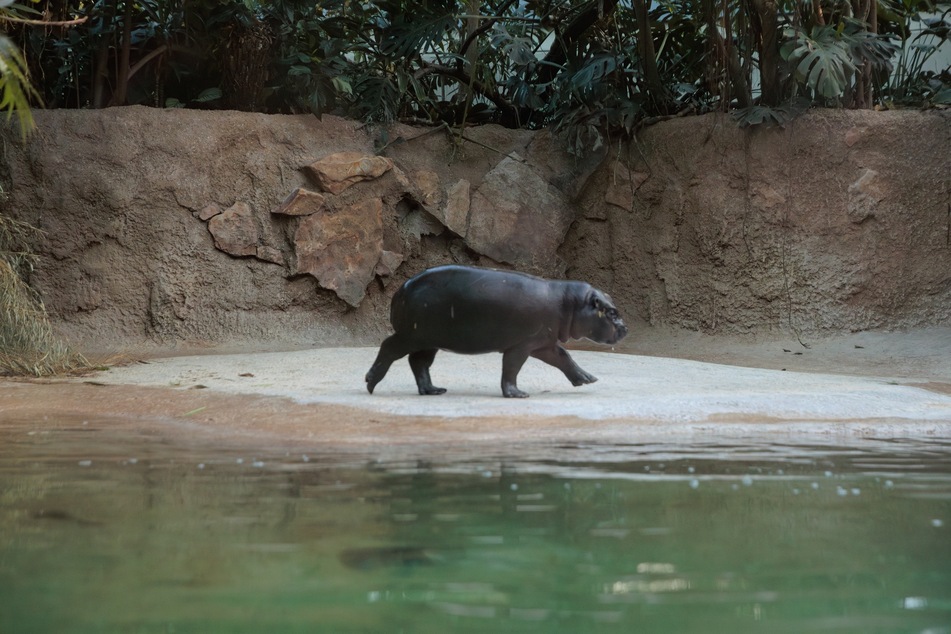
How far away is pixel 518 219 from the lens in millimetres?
11516

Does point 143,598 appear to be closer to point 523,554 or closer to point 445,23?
point 523,554

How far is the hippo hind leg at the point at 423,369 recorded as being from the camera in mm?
6250

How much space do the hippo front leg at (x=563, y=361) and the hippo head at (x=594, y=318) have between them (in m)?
0.14

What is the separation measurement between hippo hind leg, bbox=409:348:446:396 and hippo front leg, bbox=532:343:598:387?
62 cm

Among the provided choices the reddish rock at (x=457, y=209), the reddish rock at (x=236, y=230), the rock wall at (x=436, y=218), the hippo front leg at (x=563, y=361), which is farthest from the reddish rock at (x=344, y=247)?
the hippo front leg at (x=563, y=361)

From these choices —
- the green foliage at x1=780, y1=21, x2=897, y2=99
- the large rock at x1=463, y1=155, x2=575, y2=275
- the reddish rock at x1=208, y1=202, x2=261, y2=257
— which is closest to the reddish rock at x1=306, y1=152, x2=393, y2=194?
the reddish rock at x1=208, y1=202, x2=261, y2=257

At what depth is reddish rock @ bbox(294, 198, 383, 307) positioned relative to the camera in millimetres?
10578

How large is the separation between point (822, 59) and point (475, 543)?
333 inches

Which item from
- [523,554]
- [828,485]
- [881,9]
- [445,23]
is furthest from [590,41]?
[523,554]

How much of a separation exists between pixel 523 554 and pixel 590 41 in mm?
10522

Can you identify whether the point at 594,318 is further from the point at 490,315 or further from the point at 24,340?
the point at 24,340

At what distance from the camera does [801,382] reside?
22.5 ft

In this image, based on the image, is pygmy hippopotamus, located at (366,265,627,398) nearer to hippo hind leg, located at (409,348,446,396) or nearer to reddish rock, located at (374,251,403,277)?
hippo hind leg, located at (409,348,446,396)

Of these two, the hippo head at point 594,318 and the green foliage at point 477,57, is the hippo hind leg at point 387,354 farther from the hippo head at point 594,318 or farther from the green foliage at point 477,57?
the green foliage at point 477,57
